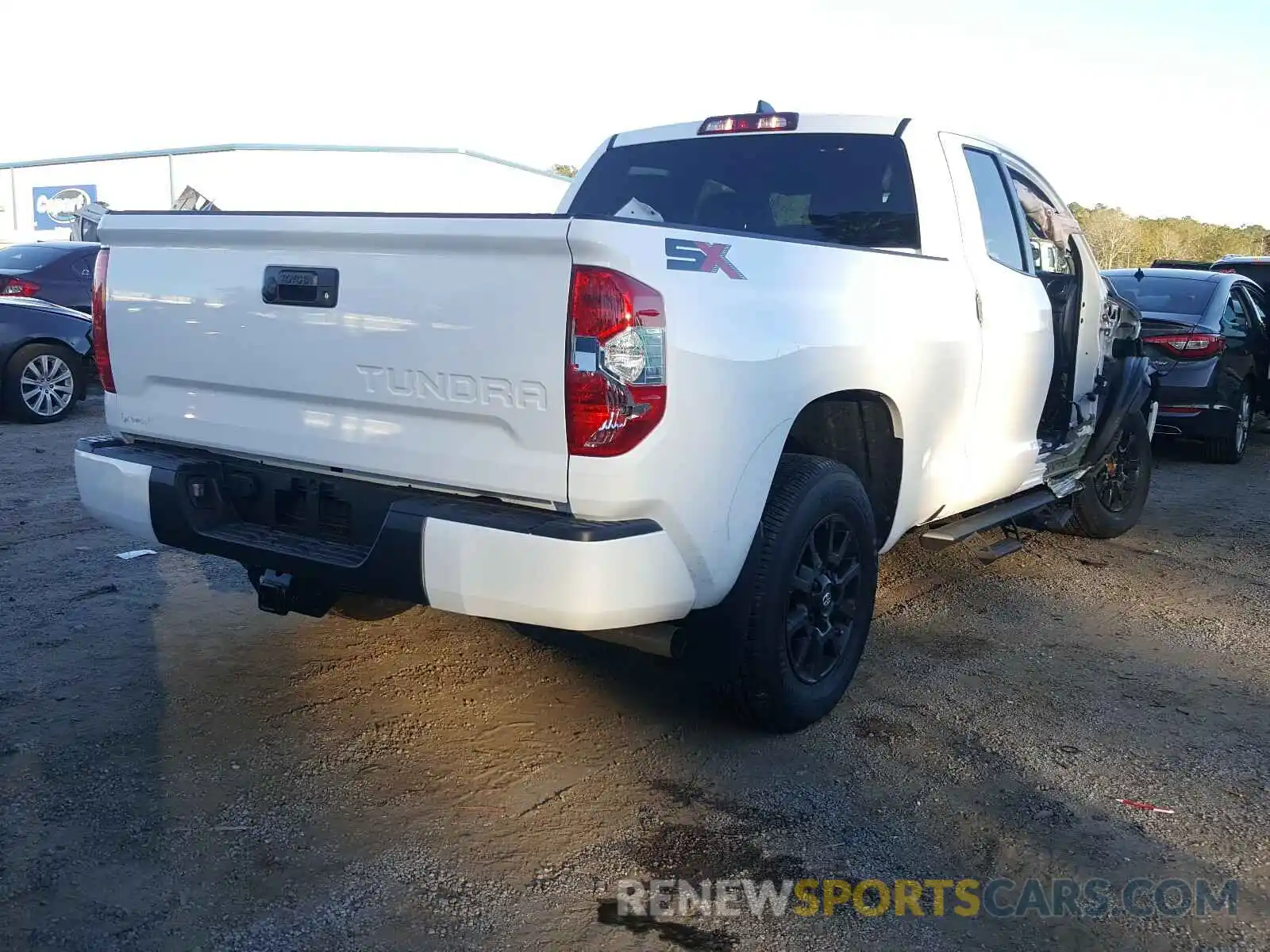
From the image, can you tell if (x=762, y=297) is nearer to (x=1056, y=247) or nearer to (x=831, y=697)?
(x=831, y=697)

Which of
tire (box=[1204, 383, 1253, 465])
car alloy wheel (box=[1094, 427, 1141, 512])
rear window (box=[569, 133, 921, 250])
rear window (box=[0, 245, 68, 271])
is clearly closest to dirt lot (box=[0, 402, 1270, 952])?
car alloy wheel (box=[1094, 427, 1141, 512])

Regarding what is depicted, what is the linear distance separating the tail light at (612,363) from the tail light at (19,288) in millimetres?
10603

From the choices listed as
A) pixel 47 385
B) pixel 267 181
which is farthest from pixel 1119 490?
pixel 267 181

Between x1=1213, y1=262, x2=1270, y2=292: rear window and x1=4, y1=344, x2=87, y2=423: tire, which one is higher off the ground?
x1=1213, y1=262, x2=1270, y2=292: rear window

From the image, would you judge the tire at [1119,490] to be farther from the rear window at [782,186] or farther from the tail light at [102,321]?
the tail light at [102,321]

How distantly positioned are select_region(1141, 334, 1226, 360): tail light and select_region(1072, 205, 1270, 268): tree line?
25.2 meters

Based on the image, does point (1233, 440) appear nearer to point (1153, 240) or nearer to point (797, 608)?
point (797, 608)

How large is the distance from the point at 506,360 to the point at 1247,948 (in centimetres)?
226

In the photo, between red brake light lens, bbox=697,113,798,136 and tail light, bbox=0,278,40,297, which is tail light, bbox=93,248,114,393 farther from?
tail light, bbox=0,278,40,297

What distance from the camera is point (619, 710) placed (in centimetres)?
395

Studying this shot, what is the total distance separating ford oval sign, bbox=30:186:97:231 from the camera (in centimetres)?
3456

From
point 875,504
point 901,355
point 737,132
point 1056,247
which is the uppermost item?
point 737,132

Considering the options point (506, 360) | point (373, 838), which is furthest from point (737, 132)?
point (373, 838)

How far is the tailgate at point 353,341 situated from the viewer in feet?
9.59
